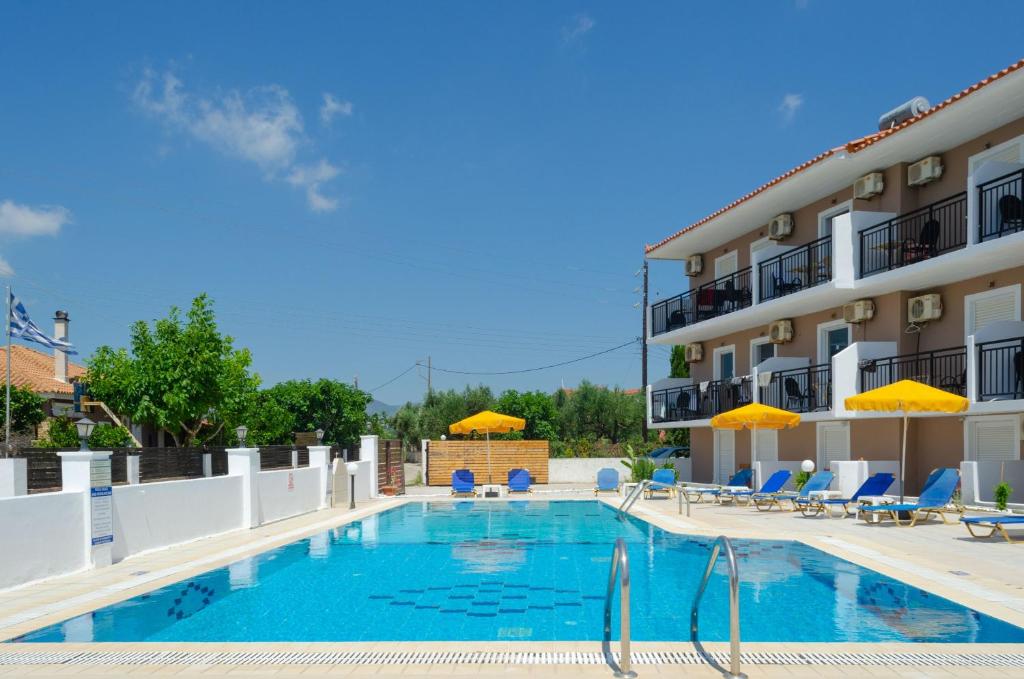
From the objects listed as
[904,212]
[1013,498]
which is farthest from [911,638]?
[904,212]

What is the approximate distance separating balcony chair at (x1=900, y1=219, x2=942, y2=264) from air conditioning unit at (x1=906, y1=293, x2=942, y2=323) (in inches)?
33.1

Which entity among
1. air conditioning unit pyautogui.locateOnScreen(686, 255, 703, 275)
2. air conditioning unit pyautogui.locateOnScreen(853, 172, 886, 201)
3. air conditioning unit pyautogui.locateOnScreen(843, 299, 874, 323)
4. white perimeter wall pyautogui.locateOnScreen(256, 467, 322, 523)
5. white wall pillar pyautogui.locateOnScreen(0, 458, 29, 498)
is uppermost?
air conditioning unit pyautogui.locateOnScreen(853, 172, 886, 201)

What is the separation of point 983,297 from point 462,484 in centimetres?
1506

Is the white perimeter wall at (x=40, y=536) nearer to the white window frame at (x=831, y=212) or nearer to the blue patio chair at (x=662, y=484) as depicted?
the blue patio chair at (x=662, y=484)

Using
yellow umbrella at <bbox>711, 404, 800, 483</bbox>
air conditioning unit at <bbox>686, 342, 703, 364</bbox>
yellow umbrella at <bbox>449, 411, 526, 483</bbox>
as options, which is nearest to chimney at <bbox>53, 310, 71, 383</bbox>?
yellow umbrella at <bbox>449, 411, 526, 483</bbox>

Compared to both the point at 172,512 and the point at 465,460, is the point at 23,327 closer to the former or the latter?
the point at 465,460

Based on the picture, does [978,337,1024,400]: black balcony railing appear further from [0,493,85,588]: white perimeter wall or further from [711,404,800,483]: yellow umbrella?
[0,493,85,588]: white perimeter wall

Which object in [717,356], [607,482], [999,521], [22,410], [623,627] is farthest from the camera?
[22,410]

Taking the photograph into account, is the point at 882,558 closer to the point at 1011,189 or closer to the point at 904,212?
the point at 1011,189

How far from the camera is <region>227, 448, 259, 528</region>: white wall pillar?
1650 cm

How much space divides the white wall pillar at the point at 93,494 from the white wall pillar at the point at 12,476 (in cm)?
590

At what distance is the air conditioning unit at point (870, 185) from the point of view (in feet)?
67.9

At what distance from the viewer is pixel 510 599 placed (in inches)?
385
